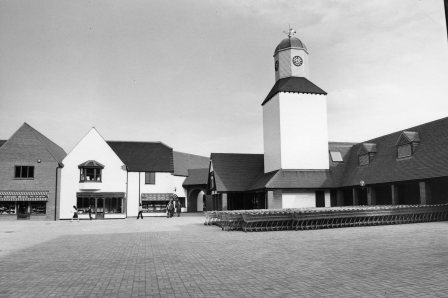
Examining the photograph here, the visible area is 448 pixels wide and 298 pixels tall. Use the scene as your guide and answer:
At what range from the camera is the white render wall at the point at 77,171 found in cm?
4141

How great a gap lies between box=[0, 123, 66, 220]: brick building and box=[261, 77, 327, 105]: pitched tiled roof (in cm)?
2459

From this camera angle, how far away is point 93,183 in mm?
42500

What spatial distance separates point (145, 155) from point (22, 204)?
14825 mm

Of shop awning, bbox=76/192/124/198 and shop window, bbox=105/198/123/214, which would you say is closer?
shop awning, bbox=76/192/124/198

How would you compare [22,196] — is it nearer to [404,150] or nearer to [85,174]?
[85,174]

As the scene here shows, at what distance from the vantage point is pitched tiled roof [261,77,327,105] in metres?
37.7

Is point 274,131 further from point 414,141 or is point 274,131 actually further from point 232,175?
point 414,141

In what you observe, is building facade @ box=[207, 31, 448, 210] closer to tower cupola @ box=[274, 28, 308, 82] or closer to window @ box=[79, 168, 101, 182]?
tower cupola @ box=[274, 28, 308, 82]

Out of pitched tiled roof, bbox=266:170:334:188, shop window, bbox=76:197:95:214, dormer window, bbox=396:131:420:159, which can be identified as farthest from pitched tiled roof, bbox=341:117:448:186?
shop window, bbox=76:197:95:214

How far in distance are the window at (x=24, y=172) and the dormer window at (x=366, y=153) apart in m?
32.9

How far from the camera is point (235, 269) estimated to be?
912cm

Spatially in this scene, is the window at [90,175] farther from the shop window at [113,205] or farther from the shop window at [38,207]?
the shop window at [38,207]

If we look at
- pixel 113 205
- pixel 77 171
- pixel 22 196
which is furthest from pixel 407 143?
pixel 22 196

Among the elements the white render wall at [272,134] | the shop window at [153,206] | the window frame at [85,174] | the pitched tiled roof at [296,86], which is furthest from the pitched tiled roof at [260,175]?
the window frame at [85,174]
